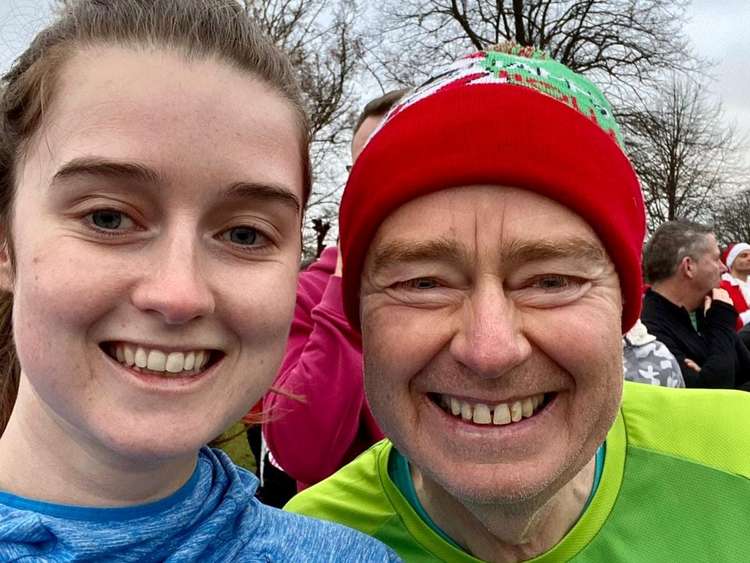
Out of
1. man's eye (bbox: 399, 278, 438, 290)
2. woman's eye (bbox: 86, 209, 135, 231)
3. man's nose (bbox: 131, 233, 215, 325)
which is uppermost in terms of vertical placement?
woman's eye (bbox: 86, 209, 135, 231)

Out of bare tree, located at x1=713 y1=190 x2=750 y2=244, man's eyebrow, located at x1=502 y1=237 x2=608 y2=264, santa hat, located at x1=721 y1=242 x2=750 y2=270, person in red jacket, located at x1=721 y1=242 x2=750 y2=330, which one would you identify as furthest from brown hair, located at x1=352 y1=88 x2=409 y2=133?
bare tree, located at x1=713 y1=190 x2=750 y2=244

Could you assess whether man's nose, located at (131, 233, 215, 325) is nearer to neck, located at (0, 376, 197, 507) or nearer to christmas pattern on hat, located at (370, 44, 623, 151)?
neck, located at (0, 376, 197, 507)

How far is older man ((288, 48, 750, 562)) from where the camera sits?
1.43 metres

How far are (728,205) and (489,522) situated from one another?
38877 millimetres

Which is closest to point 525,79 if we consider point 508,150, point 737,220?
point 508,150

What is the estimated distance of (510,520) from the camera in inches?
59.7

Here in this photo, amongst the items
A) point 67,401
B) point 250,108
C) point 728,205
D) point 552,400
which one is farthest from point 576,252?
point 728,205

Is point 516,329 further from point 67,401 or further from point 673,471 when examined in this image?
point 67,401

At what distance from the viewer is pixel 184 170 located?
117 cm

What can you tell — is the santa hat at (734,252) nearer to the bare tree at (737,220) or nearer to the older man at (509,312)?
the older man at (509,312)

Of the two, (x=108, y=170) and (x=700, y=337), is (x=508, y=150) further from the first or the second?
(x=700, y=337)

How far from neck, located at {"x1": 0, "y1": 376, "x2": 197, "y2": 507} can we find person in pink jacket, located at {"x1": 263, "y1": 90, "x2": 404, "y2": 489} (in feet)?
3.19

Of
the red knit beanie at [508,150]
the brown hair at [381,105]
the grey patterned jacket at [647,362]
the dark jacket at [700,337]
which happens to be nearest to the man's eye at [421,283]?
the red knit beanie at [508,150]

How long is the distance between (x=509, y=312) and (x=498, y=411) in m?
0.21
